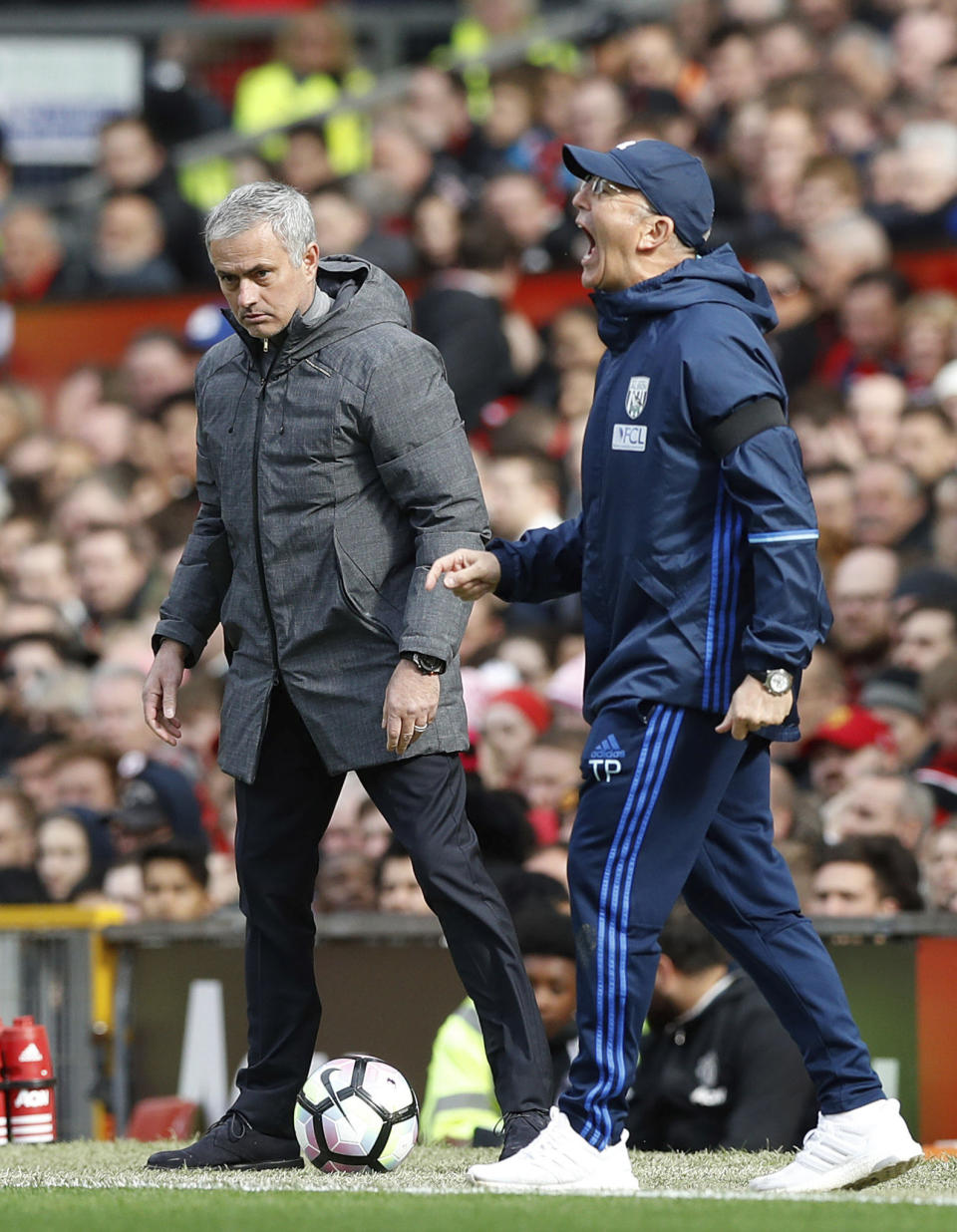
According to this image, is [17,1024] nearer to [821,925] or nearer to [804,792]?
[821,925]

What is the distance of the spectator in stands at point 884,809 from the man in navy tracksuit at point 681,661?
2.75 m

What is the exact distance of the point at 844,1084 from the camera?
206 inches

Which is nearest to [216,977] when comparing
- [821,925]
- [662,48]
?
[821,925]

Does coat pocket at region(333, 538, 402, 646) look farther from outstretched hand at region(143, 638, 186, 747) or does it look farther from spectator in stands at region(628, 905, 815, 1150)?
spectator in stands at region(628, 905, 815, 1150)

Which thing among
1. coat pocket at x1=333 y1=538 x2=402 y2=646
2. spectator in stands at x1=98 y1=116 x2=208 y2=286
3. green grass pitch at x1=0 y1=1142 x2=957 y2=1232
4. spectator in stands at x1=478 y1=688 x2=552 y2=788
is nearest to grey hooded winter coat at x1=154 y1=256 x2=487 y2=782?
coat pocket at x1=333 y1=538 x2=402 y2=646

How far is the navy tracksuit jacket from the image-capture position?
5.05 m

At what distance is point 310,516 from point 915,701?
4145 mm

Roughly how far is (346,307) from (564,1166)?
6.89 feet

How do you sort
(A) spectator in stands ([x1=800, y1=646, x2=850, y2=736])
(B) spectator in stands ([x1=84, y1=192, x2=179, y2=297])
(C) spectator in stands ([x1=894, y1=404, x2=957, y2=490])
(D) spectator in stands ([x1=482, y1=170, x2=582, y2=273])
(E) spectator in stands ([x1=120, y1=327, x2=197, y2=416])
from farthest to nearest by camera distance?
(B) spectator in stands ([x1=84, y1=192, x2=179, y2=297]) → (E) spectator in stands ([x1=120, y1=327, x2=197, y2=416]) → (D) spectator in stands ([x1=482, y1=170, x2=582, y2=273]) → (C) spectator in stands ([x1=894, y1=404, x2=957, y2=490]) → (A) spectator in stands ([x1=800, y1=646, x2=850, y2=736])

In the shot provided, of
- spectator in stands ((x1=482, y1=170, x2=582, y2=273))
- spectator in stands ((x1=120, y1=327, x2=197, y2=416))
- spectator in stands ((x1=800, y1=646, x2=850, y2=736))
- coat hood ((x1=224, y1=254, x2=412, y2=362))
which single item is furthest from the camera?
spectator in stands ((x1=120, y1=327, x2=197, y2=416))

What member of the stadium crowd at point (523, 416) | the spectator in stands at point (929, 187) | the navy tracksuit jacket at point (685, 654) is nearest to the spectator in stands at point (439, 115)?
the stadium crowd at point (523, 416)

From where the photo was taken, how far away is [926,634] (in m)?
9.41

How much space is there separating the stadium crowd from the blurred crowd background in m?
0.02

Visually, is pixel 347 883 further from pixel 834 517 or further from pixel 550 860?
pixel 834 517
